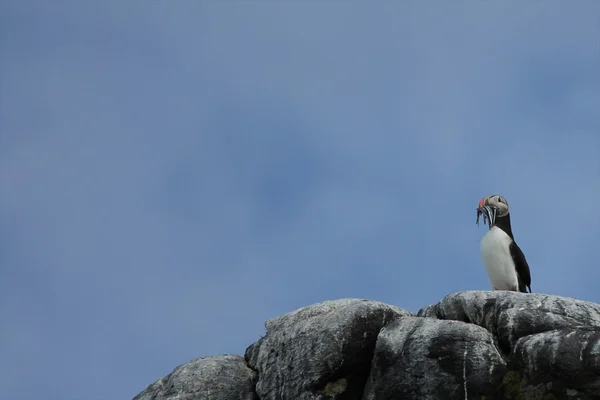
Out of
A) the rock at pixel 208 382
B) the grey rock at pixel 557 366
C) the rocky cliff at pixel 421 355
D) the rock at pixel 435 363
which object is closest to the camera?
the grey rock at pixel 557 366

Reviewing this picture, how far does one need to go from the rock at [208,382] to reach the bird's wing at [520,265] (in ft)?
20.3

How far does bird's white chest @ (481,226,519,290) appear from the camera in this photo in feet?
77.7

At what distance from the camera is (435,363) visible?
1884cm

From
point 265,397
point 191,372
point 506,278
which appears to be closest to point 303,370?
point 265,397

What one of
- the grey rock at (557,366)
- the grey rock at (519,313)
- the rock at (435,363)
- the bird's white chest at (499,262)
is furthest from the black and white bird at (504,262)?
the grey rock at (557,366)

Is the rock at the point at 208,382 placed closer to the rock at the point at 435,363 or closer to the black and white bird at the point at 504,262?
the rock at the point at 435,363

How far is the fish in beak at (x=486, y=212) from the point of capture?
2481 cm

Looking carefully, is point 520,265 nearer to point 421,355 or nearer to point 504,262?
point 504,262

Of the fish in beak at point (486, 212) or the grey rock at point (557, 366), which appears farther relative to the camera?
the fish in beak at point (486, 212)

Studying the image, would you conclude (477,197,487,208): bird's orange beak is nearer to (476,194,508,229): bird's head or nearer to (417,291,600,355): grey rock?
(476,194,508,229): bird's head

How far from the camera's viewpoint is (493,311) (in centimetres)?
1966

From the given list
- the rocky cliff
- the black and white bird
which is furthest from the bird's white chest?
the rocky cliff

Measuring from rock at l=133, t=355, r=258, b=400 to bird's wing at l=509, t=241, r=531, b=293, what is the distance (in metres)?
6.18

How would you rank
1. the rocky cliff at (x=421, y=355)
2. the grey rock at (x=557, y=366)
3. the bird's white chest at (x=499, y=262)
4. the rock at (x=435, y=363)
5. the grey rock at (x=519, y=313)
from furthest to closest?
the bird's white chest at (x=499, y=262), the grey rock at (x=519, y=313), the rock at (x=435, y=363), the rocky cliff at (x=421, y=355), the grey rock at (x=557, y=366)
